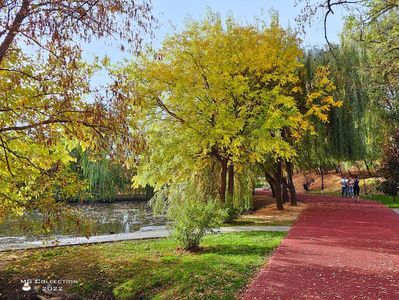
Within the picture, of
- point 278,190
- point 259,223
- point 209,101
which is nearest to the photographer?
point 209,101

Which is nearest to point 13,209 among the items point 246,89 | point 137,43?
point 137,43

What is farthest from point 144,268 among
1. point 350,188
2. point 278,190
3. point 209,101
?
point 350,188

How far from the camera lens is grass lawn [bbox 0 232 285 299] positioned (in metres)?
7.31

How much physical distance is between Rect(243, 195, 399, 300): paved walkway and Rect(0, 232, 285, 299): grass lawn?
453 millimetres

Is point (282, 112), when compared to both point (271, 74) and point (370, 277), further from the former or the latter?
point (370, 277)

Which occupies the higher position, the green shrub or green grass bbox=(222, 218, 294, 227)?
the green shrub

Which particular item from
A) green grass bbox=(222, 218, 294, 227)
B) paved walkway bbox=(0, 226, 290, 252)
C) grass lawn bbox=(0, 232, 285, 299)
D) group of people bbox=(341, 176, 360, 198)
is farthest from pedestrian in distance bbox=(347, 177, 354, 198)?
grass lawn bbox=(0, 232, 285, 299)

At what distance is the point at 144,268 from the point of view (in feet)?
28.5

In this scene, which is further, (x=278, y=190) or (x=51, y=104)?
(x=278, y=190)

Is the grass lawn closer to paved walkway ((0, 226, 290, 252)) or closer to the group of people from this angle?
paved walkway ((0, 226, 290, 252))

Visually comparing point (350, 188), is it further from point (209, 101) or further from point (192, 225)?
point (192, 225)

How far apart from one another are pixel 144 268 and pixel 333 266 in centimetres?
399

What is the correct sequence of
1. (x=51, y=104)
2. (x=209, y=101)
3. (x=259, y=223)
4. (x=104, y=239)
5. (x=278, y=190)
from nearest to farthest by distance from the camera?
1. (x=51, y=104)
2. (x=104, y=239)
3. (x=209, y=101)
4. (x=259, y=223)
5. (x=278, y=190)

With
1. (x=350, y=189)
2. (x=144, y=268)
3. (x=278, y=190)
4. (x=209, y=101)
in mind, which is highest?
(x=209, y=101)
